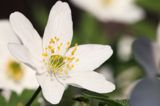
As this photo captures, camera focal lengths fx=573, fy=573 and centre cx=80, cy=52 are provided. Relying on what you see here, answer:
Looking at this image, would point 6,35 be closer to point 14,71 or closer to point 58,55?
point 58,55

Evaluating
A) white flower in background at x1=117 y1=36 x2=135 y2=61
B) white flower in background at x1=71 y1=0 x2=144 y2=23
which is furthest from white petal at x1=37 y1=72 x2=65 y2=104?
white flower in background at x1=71 y1=0 x2=144 y2=23

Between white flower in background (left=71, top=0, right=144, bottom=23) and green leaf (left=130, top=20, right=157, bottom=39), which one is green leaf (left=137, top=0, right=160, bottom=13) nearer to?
green leaf (left=130, top=20, right=157, bottom=39)

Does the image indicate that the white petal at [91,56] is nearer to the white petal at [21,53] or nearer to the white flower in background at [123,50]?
the white petal at [21,53]

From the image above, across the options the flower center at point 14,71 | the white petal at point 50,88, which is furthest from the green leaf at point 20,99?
the flower center at point 14,71

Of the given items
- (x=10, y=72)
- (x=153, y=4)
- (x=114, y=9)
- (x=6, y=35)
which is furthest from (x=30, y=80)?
(x=114, y=9)

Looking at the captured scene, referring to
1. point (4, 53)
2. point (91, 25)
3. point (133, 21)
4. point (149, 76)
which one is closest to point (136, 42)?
point (149, 76)

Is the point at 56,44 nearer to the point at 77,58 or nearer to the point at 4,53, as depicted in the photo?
the point at 77,58
